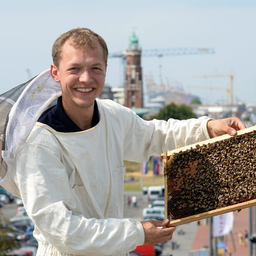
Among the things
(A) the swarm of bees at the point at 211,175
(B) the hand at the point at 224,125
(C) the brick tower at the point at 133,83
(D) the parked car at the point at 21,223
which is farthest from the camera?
(C) the brick tower at the point at 133,83

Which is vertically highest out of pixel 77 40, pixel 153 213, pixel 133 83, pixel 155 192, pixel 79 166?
pixel 77 40

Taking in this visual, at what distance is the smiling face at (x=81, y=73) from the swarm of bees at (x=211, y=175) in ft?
2.95

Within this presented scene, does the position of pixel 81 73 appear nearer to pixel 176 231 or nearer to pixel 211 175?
pixel 211 175

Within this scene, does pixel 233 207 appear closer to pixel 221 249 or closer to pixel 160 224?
pixel 160 224

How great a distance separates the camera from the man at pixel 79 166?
407cm

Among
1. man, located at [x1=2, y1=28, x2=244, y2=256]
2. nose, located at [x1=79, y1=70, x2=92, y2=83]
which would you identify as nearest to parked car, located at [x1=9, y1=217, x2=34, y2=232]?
man, located at [x1=2, y1=28, x2=244, y2=256]

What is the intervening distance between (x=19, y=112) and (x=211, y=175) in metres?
1.67

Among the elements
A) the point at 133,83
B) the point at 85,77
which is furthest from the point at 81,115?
the point at 133,83

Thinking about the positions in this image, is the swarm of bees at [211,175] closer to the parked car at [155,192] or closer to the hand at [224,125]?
the hand at [224,125]

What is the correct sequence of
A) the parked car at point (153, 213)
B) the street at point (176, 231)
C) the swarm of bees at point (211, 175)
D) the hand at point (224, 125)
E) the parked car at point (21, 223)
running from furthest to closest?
1. the parked car at point (153, 213)
2. the parked car at point (21, 223)
3. the street at point (176, 231)
4. the hand at point (224, 125)
5. the swarm of bees at point (211, 175)

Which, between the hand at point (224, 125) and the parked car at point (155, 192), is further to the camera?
the parked car at point (155, 192)

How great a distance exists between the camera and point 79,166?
14.3 feet

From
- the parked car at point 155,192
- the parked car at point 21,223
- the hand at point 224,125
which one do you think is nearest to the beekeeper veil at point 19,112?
the hand at point 224,125

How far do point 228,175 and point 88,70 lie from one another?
148 cm
